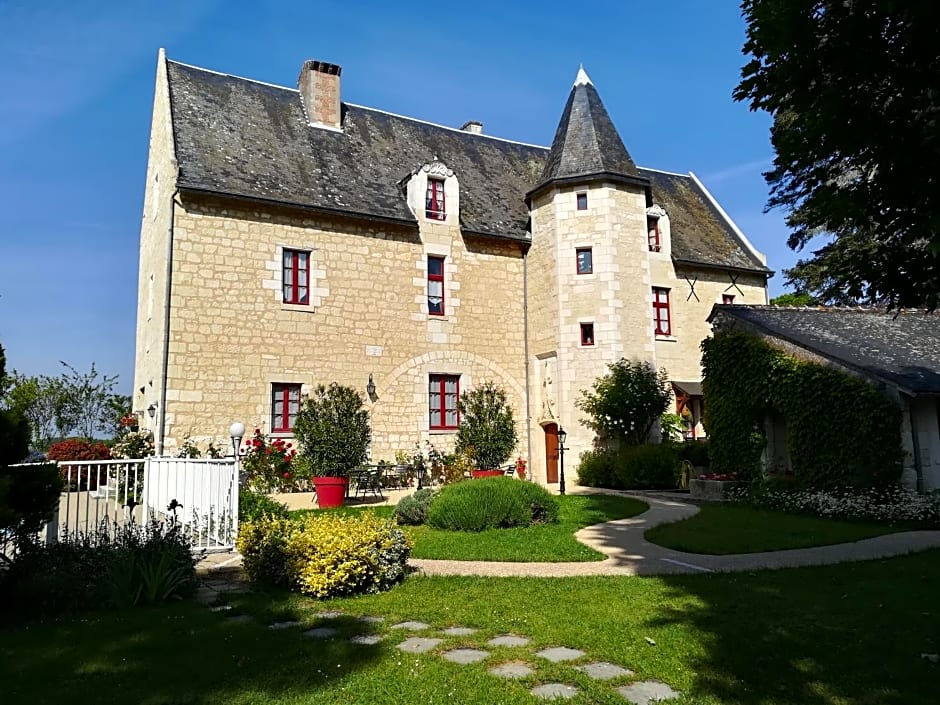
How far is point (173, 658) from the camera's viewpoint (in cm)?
455

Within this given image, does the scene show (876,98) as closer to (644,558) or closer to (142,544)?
(644,558)

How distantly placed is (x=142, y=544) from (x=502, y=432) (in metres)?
12.8

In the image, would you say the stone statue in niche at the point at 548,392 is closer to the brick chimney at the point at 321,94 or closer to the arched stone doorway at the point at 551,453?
the arched stone doorway at the point at 551,453

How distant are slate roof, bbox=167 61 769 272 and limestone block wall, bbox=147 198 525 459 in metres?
0.66

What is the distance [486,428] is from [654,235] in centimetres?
877

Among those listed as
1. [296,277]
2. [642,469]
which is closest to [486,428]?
[642,469]

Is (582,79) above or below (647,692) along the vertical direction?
above

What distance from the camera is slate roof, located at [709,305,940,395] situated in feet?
39.9

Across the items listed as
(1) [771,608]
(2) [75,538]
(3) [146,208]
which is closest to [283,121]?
(3) [146,208]

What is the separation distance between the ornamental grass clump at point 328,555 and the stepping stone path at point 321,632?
38.2 inches

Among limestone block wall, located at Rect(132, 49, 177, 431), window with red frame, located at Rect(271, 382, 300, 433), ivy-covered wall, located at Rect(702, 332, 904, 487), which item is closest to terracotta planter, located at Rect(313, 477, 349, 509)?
window with red frame, located at Rect(271, 382, 300, 433)

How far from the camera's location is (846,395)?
1218 cm

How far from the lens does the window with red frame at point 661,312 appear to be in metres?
21.8

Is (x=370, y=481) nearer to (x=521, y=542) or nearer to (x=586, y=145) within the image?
(x=521, y=542)
